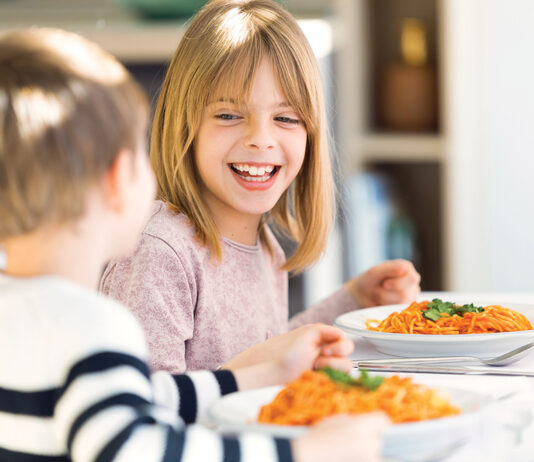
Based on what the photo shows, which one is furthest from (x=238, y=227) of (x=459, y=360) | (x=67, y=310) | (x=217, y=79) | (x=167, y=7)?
(x=167, y=7)

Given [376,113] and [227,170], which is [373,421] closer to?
[227,170]

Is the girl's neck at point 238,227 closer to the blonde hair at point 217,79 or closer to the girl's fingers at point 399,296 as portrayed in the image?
the blonde hair at point 217,79

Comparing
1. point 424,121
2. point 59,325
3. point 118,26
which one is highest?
point 118,26

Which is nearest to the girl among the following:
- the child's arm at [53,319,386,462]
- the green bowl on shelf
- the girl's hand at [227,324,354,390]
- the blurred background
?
the girl's hand at [227,324,354,390]

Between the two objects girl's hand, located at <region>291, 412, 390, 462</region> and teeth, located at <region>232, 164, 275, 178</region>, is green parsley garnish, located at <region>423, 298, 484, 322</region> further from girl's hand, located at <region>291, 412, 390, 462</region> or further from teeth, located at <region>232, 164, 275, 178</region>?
girl's hand, located at <region>291, 412, 390, 462</region>

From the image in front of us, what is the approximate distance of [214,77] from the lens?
54.6 inches

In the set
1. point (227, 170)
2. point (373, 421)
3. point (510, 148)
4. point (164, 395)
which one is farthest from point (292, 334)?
point (510, 148)

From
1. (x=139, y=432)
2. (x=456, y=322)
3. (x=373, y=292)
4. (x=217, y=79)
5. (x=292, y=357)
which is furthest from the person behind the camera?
(x=373, y=292)

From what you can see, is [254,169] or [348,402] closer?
[348,402]

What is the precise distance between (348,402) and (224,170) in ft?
2.21

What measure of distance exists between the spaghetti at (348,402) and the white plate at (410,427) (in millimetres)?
16

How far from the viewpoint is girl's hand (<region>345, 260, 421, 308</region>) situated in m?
1.57

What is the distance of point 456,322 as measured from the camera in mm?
1252

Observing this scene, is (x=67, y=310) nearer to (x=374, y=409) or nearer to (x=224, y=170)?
(x=374, y=409)
